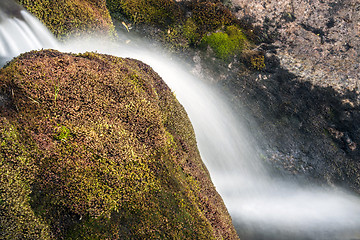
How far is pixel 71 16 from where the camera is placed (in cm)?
962

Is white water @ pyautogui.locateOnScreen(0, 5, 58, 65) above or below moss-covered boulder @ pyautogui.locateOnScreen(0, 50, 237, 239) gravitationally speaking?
above

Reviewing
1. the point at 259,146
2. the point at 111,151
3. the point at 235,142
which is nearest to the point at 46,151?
the point at 111,151

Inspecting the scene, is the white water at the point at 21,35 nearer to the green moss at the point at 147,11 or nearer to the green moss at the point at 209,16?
the green moss at the point at 147,11

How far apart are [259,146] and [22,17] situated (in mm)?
9226

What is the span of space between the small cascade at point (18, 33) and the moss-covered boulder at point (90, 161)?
2.31 meters

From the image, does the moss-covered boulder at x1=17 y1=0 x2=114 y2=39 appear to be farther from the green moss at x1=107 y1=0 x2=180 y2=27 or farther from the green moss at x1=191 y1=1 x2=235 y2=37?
the green moss at x1=191 y1=1 x2=235 y2=37

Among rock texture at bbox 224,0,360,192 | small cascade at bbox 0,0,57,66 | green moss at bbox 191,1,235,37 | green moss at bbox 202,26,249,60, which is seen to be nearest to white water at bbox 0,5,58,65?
small cascade at bbox 0,0,57,66

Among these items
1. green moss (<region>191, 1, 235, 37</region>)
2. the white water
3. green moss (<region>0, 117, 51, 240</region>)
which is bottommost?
green moss (<region>0, 117, 51, 240</region>)

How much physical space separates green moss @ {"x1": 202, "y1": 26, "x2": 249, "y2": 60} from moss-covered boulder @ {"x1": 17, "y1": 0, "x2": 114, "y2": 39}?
403 cm

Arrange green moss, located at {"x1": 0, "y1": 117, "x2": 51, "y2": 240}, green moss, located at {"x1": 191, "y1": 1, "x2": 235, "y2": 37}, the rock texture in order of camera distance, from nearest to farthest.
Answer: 1. green moss, located at {"x1": 0, "y1": 117, "x2": 51, "y2": 240}
2. the rock texture
3. green moss, located at {"x1": 191, "y1": 1, "x2": 235, "y2": 37}

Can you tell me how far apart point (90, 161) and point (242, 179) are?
23.4 feet

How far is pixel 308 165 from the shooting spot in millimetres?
11250

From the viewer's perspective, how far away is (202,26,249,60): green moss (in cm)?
1202

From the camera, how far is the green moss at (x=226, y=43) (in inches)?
473
